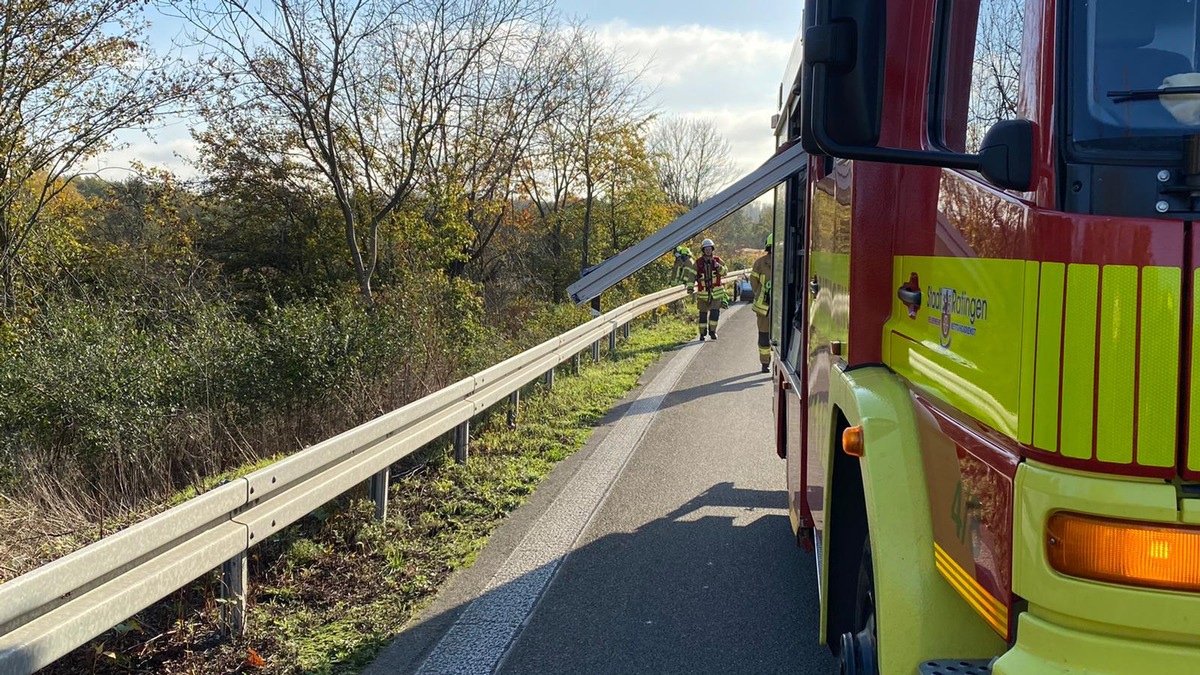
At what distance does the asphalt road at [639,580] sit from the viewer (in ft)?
12.5

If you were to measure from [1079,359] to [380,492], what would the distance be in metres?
4.53

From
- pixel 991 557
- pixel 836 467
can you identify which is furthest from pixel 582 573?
pixel 991 557

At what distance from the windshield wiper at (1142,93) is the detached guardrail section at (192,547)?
311 cm

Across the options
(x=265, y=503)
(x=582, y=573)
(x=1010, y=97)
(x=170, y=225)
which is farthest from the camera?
(x=170, y=225)

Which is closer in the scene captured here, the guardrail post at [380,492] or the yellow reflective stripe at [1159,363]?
the yellow reflective stripe at [1159,363]

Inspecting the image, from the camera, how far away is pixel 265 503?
404cm

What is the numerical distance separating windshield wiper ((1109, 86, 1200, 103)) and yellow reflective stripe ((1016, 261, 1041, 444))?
351 mm

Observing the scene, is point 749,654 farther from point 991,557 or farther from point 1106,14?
point 1106,14

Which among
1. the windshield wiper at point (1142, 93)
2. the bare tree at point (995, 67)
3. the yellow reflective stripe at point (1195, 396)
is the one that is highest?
the bare tree at point (995, 67)

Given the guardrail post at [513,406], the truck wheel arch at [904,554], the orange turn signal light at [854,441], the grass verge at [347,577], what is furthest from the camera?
the guardrail post at [513,406]

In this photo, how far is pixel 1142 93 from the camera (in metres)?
1.66

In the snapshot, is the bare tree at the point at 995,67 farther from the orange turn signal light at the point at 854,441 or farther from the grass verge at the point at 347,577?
the grass verge at the point at 347,577

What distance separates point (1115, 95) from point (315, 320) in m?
7.90

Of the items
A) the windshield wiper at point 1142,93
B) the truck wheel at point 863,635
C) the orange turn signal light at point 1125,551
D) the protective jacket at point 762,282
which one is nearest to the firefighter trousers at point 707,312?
the protective jacket at point 762,282
